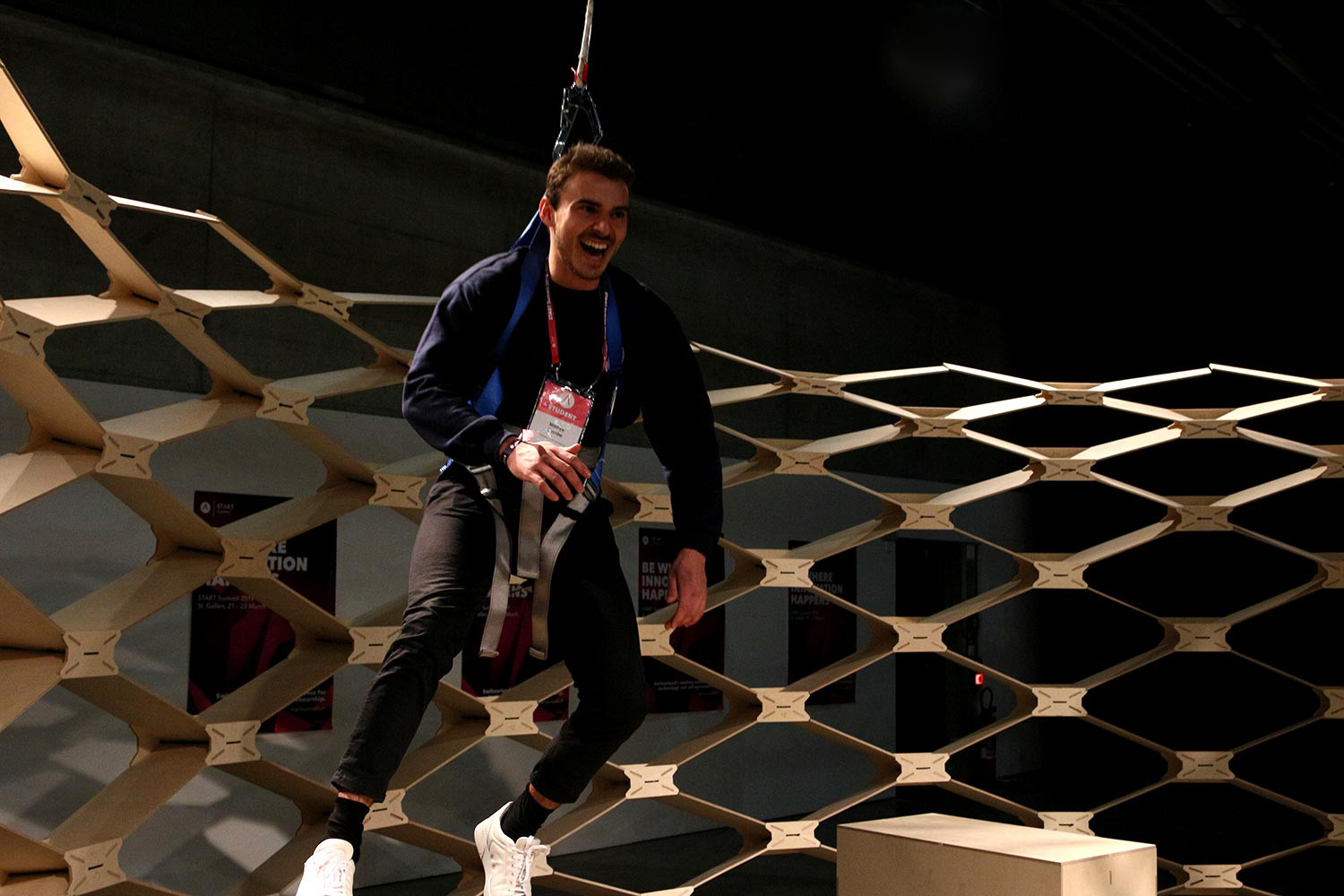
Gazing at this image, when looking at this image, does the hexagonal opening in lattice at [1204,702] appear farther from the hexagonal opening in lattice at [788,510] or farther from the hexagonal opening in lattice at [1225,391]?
the hexagonal opening in lattice at [788,510]

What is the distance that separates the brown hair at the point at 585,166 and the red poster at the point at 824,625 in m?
3.14

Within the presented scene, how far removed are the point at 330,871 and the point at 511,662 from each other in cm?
235

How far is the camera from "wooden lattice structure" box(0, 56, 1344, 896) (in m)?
2.04

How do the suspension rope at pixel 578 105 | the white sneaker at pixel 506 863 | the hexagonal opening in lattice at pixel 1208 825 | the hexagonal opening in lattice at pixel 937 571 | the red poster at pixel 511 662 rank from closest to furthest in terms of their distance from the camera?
the white sneaker at pixel 506 863, the suspension rope at pixel 578 105, the red poster at pixel 511 662, the hexagonal opening in lattice at pixel 1208 825, the hexagonal opening in lattice at pixel 937 571

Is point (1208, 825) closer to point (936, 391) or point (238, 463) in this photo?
point (936, 391)

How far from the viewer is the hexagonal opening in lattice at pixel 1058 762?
577cm

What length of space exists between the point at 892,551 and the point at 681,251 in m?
1.66

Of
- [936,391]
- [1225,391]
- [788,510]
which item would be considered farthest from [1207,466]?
[788,510]

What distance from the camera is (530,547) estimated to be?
5.76ft

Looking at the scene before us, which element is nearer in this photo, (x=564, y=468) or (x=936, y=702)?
(x=564, y=468)

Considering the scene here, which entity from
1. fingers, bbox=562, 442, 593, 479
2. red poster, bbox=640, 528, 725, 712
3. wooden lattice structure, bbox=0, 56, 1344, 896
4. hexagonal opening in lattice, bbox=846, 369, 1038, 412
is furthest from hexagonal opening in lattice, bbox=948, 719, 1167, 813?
fingers, bbox=562, 442, 593, 479

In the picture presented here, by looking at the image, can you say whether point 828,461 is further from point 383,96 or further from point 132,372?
point 132,372

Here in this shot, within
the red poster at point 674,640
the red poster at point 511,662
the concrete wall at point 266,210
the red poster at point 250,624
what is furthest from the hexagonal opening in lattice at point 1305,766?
the red poster at point 250,624

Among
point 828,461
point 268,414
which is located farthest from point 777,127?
point 268,414
